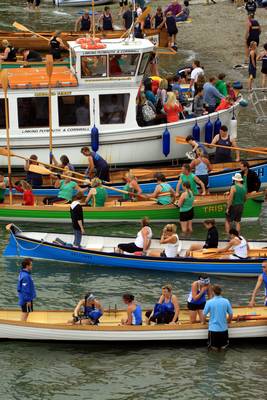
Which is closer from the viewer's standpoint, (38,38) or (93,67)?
(93,67)

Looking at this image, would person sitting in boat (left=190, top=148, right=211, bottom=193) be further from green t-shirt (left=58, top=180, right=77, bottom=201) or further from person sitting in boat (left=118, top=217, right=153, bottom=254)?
person sitting in boat (left=118, top=217, right=153, bottom=254)

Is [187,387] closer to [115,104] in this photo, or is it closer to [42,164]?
[42,164]

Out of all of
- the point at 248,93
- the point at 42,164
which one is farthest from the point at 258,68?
the point at 42,164

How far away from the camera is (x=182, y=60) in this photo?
4044 cm

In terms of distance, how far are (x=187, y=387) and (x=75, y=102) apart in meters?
11.2

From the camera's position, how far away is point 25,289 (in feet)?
62.5

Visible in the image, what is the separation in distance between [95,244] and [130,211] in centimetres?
192

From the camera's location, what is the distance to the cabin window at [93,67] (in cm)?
2691

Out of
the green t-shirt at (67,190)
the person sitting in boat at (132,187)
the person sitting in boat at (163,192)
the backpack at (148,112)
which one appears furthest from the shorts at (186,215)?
the backpack at (148,112)

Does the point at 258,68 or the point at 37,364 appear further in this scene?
the point at 258,68

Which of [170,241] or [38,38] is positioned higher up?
[38,38]

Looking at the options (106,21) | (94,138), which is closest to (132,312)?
(94,138)

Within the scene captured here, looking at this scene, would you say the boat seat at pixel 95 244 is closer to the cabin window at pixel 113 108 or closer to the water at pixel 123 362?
the water at pixel 123 362

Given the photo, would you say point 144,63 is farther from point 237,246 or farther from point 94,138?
point 237,246
